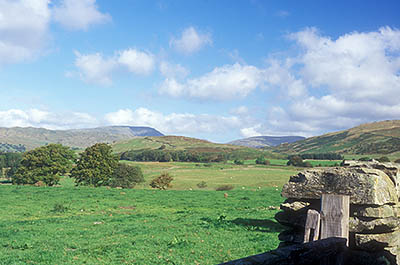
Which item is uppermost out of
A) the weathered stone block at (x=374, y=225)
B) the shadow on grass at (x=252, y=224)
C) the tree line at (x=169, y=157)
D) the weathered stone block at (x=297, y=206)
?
the weathered stone block at (x=297, y=206)

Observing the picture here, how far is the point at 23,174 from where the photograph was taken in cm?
5553

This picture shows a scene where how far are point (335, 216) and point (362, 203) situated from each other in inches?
35.0

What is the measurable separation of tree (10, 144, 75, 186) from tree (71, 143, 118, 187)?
3.45 meters

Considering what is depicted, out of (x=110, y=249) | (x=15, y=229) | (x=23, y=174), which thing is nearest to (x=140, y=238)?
(x=110, y=249)

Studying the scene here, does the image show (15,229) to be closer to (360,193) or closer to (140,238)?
(140,238)

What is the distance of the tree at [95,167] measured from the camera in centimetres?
5444

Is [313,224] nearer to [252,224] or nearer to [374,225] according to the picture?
[374,225]

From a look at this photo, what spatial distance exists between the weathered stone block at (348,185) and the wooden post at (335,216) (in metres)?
0.51

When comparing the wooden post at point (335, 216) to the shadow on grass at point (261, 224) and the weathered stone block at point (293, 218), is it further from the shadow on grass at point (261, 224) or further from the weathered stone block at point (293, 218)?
the shadow on grass at point (261, 224)

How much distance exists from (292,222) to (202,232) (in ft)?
28.3

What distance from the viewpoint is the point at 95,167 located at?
5550cm

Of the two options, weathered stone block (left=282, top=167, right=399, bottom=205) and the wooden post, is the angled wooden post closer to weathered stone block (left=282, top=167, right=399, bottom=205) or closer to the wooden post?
the wooden post

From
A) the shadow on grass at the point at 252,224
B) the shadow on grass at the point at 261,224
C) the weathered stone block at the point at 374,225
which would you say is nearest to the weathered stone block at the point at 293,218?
the weathered stone block at the point at 374,225

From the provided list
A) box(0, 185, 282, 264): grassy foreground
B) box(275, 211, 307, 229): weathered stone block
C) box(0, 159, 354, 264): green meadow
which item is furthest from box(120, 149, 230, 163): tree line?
box(275, 211, 307, 229): weathered stone block
